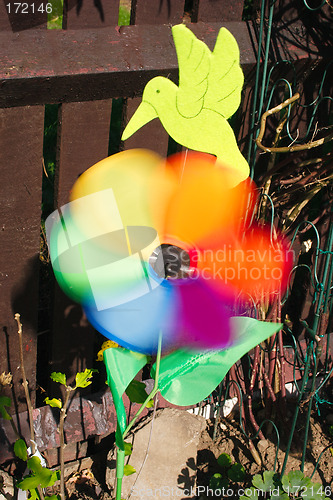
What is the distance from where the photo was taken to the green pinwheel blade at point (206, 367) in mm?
1163

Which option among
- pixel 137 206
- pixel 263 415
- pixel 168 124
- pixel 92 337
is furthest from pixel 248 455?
pixel 168 124

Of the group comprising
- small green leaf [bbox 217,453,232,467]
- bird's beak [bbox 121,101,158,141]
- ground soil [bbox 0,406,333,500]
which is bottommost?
ground soil [bbox 0,406,333,500]

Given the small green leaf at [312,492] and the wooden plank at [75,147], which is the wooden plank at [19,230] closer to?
the wooden plank at [75,147]

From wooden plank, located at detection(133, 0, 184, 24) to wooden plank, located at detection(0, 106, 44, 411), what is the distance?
1.12 ft

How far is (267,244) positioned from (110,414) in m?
0.76

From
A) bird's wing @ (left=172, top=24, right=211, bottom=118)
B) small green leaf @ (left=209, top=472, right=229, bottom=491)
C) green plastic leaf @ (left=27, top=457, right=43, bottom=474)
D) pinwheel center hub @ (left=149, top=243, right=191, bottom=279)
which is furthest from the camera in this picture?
small green leaf @ (left=209, top=472, right=229, bottom=491)

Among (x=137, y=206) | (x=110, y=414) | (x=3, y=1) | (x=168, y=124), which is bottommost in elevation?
(x=110, y=414)

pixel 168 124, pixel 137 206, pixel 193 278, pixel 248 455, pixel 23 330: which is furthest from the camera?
pixel 248 455

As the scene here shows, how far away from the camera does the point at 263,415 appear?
6.88ft

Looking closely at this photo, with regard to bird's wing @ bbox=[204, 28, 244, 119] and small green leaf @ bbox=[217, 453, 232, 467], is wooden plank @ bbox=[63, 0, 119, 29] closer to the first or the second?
bird's wing @ bbox=[204, 28, 244, 119]

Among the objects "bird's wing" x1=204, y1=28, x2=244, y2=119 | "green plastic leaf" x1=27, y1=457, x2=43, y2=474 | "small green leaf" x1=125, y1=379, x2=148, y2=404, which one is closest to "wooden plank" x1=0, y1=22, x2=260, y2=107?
"bird's wing" x1=204, y1=28, x2=244, y2=119

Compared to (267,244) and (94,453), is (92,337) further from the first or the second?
(267,244)

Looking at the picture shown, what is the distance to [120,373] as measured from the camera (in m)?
1.21

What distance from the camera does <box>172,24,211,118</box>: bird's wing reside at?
1052 millimetres
